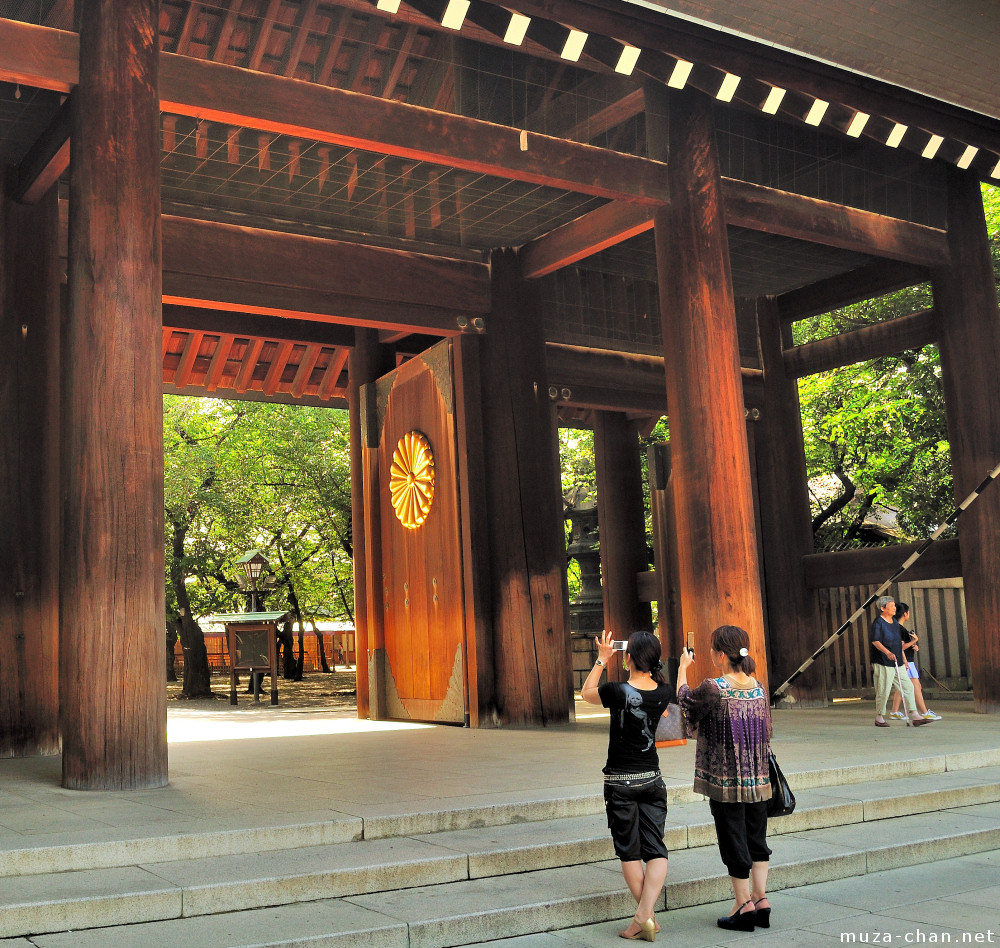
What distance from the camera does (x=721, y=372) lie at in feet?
26.6

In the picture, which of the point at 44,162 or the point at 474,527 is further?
the point at 474,527

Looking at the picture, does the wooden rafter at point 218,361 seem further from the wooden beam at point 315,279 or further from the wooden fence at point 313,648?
the wooden fence at point 313,648

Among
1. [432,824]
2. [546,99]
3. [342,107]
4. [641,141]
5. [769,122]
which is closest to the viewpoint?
[432,824]

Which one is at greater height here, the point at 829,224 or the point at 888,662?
the point at 829,224

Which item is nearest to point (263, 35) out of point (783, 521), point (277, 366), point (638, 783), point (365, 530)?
point (277, 366)

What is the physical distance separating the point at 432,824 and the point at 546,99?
5.38 metres

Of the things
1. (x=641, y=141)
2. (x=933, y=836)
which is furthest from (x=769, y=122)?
(x=933, y=836)

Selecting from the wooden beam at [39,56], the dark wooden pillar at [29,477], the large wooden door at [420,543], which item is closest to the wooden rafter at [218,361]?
the large wooden door at [420,543]

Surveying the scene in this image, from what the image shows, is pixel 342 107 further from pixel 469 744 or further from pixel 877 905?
pixel 877 905

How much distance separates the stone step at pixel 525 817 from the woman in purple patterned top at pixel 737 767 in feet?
3.19

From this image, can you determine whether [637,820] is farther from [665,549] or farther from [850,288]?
[665,549]

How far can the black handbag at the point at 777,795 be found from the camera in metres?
4.28

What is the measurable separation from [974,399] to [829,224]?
228 cm

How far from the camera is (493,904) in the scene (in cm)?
418
